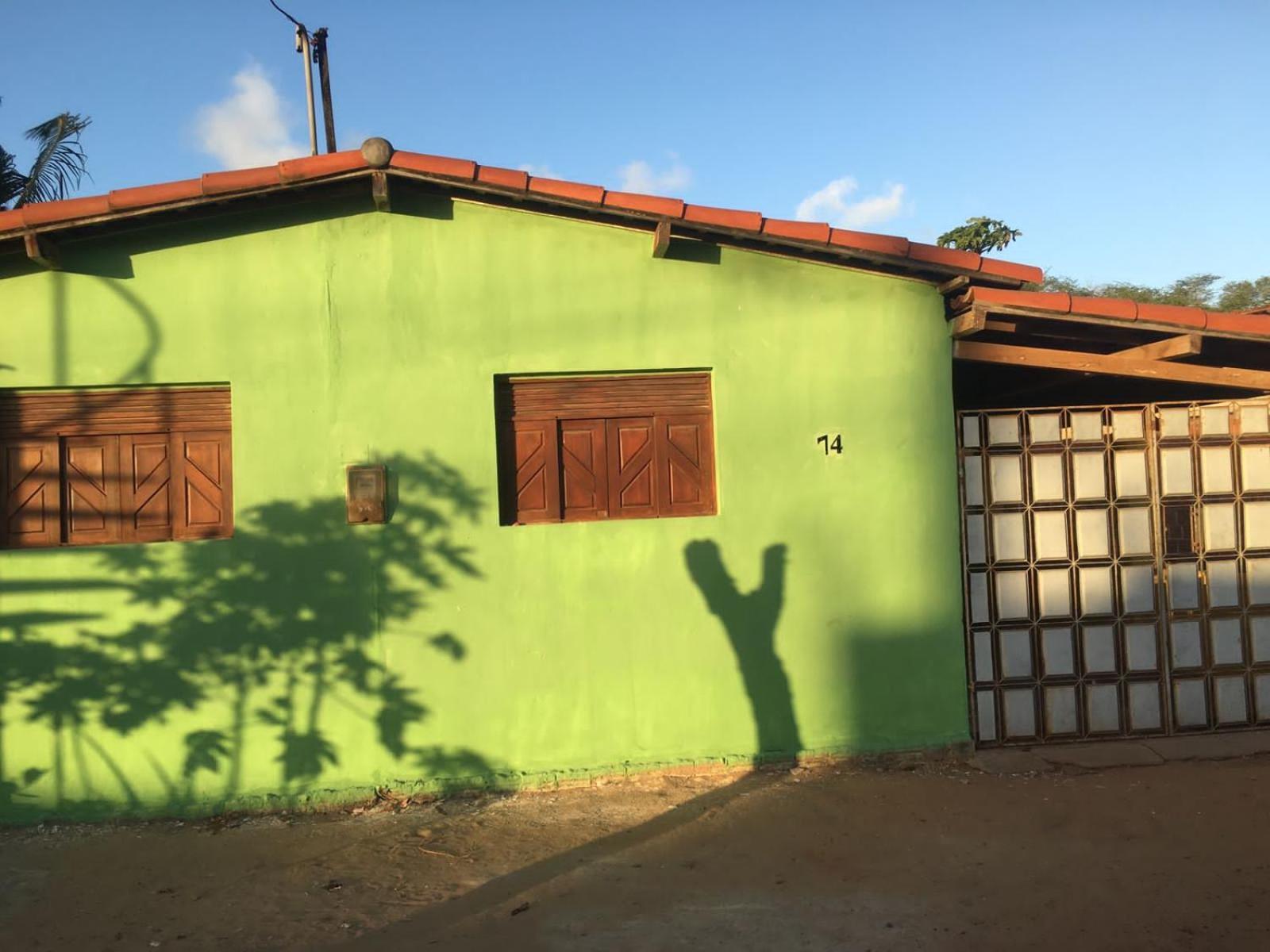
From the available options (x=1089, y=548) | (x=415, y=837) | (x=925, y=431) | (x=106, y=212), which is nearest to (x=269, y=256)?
(x=106, y=212)

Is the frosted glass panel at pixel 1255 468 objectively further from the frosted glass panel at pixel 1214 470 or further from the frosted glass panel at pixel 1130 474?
the frosted glass panel at pixel 1130 474

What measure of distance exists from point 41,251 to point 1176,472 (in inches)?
287

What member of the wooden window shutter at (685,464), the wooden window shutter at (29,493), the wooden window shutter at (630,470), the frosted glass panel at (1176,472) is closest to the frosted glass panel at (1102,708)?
the frosted glass panel at (1176,472)

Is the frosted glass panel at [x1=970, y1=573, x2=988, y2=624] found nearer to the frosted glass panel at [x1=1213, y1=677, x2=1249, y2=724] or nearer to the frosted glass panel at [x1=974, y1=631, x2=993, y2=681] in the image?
the frosted glass panel at [x1=974, y1=631, x2=993, y2=681]

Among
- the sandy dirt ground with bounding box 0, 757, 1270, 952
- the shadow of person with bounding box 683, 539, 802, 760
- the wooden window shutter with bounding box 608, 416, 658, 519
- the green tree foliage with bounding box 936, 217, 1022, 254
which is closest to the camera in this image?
the sandy dirt ground with bounding box 0, 757, 1270, 952

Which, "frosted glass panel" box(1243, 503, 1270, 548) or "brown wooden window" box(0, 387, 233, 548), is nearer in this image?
"brown wooden window" box(0, 387, 233, 548)

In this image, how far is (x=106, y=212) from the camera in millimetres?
5332

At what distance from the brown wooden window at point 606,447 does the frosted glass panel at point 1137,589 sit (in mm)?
2840

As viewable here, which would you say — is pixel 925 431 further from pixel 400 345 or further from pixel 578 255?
pixel 400 345

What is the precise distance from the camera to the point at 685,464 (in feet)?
19.9

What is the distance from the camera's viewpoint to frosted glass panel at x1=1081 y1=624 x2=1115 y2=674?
20.4 feet

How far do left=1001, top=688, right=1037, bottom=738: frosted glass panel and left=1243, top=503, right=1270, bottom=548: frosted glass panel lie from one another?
1872 mm

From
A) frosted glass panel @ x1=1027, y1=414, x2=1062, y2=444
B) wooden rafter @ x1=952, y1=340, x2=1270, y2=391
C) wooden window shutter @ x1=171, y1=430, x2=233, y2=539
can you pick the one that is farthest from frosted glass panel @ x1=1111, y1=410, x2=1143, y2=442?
wooden window shutter @ x1=171, y1=430, x2=233, y2=539

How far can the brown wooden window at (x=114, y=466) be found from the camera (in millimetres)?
5660
